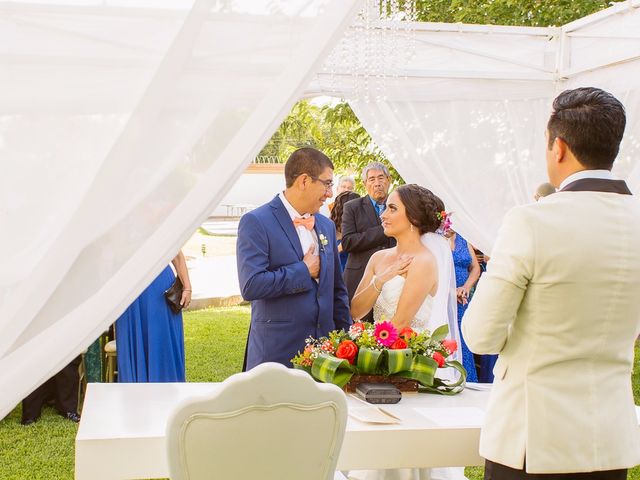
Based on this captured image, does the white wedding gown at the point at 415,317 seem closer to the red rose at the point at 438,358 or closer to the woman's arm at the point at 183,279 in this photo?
the red rose at the point at 438,358

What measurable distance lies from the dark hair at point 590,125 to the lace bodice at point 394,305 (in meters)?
2.02

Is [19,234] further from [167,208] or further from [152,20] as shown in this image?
[152,20]

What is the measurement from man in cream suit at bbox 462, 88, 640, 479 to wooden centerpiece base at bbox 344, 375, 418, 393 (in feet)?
3.02

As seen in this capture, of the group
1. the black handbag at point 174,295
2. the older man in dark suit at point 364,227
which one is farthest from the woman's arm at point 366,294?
the older man in dark suit at point 364,227

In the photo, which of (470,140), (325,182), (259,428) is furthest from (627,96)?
(259,428)

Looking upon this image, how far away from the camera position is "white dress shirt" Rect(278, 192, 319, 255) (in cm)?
384

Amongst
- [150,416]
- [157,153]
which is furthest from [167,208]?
[150,416]

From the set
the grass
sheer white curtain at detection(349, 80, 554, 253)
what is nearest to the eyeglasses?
the grass

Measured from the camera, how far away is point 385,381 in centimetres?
308

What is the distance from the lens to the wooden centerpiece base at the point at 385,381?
3.07 metres

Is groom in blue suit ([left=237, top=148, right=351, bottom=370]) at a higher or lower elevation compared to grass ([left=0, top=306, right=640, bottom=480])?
higher

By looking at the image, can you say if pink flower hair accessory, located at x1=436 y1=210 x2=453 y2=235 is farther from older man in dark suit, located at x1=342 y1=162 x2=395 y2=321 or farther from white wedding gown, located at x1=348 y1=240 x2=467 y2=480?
older man in dark suit, located at x1=342 y1=162 x2=395 y2=321

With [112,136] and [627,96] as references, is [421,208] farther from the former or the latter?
[627,96]

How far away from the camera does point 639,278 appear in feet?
6.82
